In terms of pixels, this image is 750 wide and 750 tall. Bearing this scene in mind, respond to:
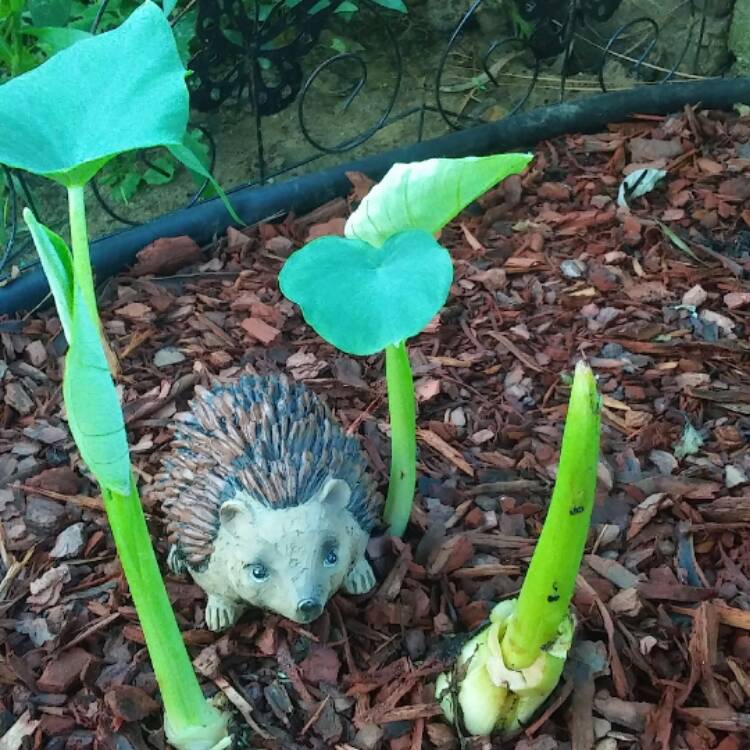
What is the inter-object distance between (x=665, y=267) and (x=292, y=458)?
1084 mm

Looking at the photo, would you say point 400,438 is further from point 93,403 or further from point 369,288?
point 93,403

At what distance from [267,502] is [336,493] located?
9 centimetres

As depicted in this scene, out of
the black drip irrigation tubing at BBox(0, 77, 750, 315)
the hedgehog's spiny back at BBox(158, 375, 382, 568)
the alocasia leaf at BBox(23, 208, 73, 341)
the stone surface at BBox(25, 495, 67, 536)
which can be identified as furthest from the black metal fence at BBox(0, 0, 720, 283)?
the alocasia leaf at BBox(23, 208, 73, 341)

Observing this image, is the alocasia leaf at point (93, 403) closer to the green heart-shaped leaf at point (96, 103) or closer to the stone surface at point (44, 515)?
the green heart-shaped leaf at point (96, 103)

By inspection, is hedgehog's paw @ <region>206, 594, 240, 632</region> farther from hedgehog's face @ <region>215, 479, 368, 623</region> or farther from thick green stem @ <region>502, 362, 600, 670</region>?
thick green stem @ <region>502, 362, 600, 670</region>

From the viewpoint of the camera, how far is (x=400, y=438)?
4.24 ft

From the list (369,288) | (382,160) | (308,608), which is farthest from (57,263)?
(382,160)

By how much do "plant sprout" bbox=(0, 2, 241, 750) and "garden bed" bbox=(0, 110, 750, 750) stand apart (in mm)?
392

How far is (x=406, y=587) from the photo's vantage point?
138 cm

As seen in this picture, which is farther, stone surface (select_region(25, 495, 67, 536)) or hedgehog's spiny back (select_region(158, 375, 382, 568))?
stone surface (select_region(25, 495, 67, 536))

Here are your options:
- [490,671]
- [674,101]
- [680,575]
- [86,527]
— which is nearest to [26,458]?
[86,527]

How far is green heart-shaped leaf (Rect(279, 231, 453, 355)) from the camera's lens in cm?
89

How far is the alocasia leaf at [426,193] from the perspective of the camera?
973 millimetres

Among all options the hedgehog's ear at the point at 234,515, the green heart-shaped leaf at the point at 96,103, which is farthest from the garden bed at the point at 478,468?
the green heart-shaped leaf at the point at 96,103
